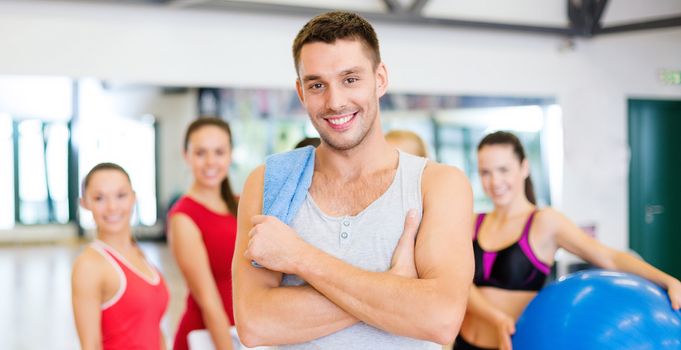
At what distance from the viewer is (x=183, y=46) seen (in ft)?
17.0

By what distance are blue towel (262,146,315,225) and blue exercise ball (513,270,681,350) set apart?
41.8 inches

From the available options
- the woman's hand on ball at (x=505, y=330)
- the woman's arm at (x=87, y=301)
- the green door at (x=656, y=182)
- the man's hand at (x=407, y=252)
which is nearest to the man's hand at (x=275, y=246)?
the man's hand at (x=407, y=252)

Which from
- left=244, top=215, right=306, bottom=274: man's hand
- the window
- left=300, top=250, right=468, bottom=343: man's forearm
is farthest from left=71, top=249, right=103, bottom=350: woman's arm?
the window

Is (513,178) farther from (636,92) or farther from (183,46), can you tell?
(636,92)

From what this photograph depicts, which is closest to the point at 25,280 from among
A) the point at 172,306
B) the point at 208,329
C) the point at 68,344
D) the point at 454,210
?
the point at 172,306

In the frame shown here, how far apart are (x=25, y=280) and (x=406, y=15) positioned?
252 inches

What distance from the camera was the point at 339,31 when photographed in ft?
4.27

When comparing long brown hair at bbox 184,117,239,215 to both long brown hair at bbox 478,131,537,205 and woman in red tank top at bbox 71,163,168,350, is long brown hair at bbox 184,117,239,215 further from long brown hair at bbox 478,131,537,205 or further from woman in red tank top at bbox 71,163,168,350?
long brown hair at bbox 478,131,537,205

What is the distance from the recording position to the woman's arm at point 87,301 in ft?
6.42

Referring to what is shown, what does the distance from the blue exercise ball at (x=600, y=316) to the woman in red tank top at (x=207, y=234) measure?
41.5 inches

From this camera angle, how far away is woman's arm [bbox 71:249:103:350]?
1958 mm

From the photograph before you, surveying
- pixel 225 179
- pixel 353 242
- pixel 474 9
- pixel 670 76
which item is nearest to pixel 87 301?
pixel 225 179

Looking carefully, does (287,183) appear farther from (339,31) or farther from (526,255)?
(526,255)

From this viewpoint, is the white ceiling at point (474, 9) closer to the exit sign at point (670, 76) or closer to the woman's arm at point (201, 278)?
the exit sign at point (670, 76)
